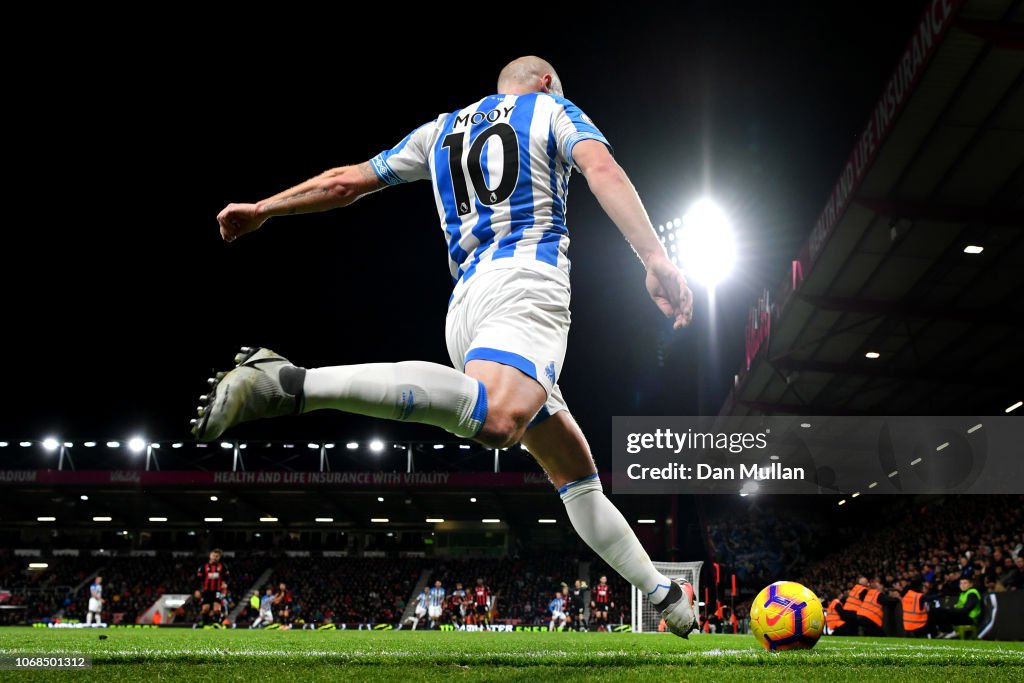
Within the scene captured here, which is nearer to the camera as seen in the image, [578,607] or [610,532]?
[610,532]

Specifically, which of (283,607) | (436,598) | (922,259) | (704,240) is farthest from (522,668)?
(283,607)

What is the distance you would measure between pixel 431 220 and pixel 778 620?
27.1 metres

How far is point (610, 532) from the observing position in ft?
12.4

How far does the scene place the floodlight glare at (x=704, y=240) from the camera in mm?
29297

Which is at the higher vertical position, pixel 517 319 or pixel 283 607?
pixel 517 319

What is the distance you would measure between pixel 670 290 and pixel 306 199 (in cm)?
158

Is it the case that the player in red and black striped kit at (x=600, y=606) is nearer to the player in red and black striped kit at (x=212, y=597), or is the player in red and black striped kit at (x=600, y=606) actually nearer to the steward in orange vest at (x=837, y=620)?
the steward in orange vest at (x=837, y=620)

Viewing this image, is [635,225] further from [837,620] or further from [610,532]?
[837,620]

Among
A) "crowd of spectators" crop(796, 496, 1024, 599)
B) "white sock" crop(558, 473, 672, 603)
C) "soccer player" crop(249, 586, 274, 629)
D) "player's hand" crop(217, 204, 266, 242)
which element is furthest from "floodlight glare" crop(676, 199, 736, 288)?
"player's hand" crop(217, 204, 266, 242)

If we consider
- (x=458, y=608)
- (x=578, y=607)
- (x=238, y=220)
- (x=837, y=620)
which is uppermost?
(x=238, y=220)

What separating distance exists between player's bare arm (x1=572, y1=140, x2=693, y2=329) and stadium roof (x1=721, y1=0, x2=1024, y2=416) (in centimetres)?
850

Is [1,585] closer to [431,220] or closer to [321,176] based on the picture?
[431,220]

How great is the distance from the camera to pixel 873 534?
102 feet

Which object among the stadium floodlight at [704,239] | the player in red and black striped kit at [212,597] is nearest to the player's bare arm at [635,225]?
the player in red and black striped kit at [212,597]
